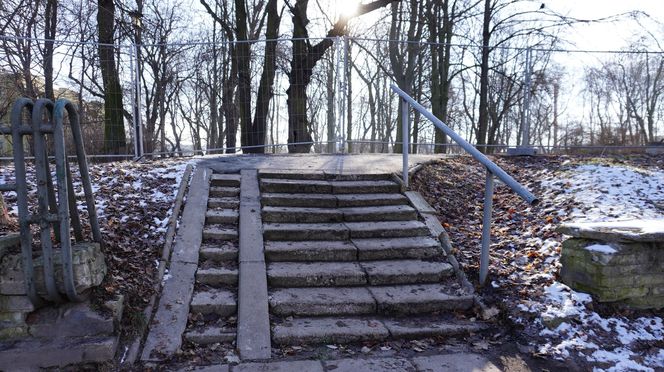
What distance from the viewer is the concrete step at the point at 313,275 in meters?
3.37

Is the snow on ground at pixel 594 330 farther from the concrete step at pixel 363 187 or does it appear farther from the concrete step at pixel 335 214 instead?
the concrete step at pixel 363 187

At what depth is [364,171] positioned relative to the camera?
5.21 meters

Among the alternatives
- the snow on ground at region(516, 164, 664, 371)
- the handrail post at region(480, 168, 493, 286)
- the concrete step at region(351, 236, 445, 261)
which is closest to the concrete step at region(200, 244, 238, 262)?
the concrete step at region(351, 236, 445, 261)

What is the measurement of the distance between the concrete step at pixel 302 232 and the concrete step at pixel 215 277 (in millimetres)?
605

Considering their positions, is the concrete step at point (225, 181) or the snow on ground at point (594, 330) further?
the concrete step at point (225, 181)

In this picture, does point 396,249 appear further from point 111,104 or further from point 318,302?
point 111,104

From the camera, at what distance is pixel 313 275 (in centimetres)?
341

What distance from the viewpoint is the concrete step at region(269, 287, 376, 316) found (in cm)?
309

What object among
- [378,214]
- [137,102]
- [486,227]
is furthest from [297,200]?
[137,102]

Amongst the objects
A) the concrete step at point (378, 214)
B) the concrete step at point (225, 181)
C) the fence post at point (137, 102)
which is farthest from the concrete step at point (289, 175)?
the fence post at point (137, 102)

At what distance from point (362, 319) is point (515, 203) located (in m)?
2.74

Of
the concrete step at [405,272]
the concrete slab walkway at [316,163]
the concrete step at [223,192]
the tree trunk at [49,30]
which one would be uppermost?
the tree trunk at [49,30]

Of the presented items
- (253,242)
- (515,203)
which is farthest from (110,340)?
(515,203)

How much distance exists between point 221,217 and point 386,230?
157 cm
